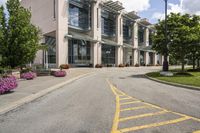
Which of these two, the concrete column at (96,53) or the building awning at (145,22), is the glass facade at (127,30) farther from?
the concrete column at (96,53)

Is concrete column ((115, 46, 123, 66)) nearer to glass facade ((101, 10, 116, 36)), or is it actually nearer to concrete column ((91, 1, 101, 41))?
glass facade ((101, 10, 116, 36))

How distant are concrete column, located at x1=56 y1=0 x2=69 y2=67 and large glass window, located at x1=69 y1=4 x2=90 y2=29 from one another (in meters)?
3.50

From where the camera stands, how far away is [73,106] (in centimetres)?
922

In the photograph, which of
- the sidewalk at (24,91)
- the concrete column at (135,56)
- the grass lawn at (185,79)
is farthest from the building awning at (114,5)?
the sidewalk at (24,91)

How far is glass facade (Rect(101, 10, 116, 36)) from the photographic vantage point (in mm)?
61781

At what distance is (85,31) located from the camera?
5497 centimetres

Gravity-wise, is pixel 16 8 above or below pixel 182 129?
above

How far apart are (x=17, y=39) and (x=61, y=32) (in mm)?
25199

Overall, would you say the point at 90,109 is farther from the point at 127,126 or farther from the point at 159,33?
the point at 159,33

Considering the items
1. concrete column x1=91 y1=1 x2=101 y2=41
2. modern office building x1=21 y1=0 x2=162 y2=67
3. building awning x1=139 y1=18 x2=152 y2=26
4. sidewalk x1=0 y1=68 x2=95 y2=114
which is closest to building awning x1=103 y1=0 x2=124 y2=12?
modern office building x1=21 y1=0 x2=162 y2=67

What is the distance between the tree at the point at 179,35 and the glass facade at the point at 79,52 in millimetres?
25262

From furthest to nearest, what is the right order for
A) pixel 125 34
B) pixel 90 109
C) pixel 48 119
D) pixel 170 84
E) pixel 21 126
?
pixel 125 34, pixel 170 84, pixel 90 109, pixel 48 119, pixel 21 126

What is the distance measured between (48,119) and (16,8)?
17.5 m

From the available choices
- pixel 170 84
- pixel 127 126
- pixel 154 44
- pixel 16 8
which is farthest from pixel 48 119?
pixel 154 44
